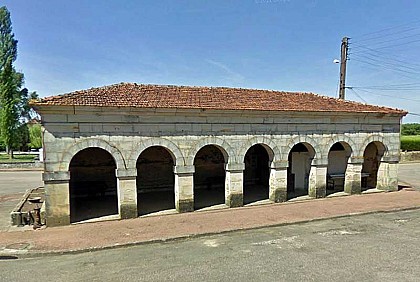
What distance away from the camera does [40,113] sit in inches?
379

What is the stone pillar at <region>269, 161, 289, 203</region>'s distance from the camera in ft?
42.4

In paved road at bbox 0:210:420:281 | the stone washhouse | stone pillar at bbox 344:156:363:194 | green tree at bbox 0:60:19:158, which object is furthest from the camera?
green tree at bbox 0:60:19:158

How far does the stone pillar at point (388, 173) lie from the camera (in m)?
15.3

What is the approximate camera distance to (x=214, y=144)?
11.8m

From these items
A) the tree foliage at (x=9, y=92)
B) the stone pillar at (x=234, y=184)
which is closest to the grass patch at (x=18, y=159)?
the tree foliage at (x=9, y=92)

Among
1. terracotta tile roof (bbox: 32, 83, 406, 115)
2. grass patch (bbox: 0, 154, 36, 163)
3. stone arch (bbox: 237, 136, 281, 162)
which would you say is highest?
terracotta tile roof (bbox: 32, 83, 406, 115)

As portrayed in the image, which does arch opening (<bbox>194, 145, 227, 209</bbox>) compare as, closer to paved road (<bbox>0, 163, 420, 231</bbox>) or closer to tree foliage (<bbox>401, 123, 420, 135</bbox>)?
paved road (<bbox>0, 163, 420, 231</bbox>)

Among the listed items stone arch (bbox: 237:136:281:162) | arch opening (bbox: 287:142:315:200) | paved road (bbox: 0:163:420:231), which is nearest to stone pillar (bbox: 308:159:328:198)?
arch opening (bbox: 287:142:315:200)

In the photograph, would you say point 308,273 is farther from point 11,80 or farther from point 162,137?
point 11,80

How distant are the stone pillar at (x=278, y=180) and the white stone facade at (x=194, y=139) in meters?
0.04

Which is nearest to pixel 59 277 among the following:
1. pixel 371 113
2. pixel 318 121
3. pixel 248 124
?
pixel 248 124

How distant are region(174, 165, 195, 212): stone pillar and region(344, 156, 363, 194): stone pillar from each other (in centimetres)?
796

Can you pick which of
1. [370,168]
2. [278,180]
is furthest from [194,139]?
[370,168]

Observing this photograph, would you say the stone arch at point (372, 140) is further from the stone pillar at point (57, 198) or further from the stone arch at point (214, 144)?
the stone pillar at point (57, 198)
